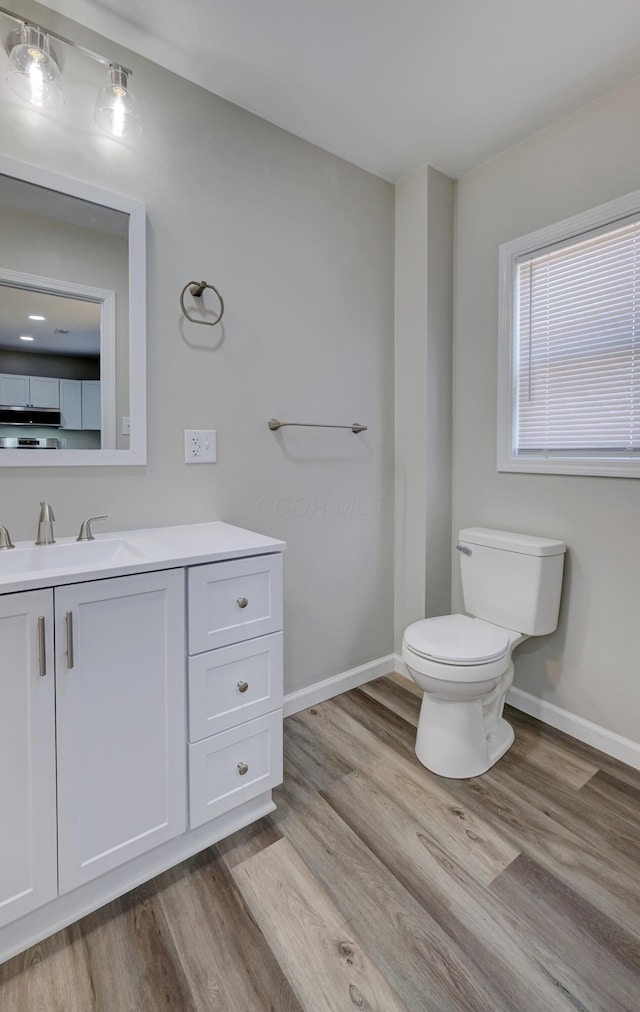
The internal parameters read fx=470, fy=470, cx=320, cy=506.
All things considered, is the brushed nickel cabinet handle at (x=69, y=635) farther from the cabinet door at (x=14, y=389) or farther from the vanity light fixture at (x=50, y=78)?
the vanity light fixture at (x=50, y=78)

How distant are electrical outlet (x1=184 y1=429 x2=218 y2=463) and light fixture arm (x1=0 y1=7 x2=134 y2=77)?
1076mm

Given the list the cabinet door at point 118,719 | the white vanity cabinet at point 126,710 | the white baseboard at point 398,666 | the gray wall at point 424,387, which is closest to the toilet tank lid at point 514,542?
the gray wall at point 424,387

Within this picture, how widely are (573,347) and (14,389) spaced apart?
1980 millimetres

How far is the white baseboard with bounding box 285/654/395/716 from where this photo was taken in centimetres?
205

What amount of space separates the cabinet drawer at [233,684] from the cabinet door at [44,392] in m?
0.87

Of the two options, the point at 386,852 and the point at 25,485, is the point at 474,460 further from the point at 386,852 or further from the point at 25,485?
the point at 25,485

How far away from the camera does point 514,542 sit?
1877 mm

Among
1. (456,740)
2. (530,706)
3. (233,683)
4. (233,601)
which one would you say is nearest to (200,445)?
(233,601)

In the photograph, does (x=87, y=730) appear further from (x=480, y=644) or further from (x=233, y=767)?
(x=480, y=644)

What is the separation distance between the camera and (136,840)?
3.92 ft

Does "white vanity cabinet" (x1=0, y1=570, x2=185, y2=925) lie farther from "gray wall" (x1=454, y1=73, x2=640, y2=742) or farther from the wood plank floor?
"gray wall" (x1=454, y1=73, x2=640, y2=742)

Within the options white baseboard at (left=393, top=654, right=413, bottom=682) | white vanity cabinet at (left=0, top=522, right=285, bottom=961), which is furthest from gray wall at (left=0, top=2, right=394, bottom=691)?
white vanity cabinet at (left=0, top=522, right=285, bottom=961)

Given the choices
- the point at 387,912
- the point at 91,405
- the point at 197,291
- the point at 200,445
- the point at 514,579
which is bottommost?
the point at 387,912

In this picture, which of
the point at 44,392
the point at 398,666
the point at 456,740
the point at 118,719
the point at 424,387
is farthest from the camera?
the point at 398,666
